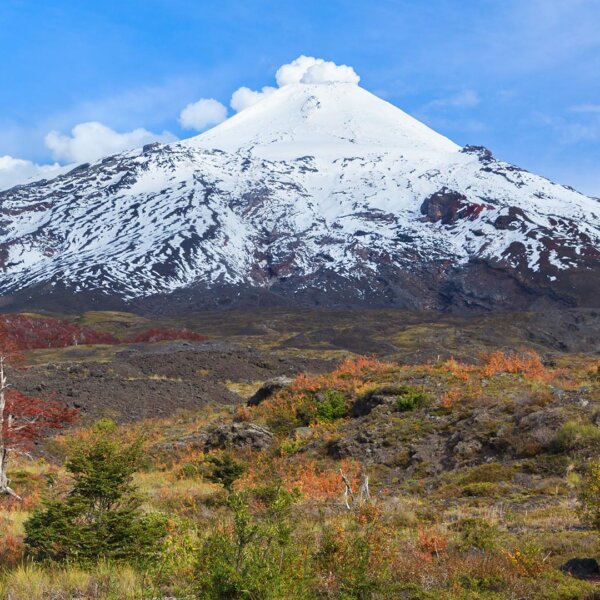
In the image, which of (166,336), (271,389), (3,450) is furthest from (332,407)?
(166,336)

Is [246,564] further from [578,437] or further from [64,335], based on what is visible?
[64,335]

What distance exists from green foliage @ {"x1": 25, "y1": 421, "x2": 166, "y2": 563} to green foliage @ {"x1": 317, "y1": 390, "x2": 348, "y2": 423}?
1243 cm

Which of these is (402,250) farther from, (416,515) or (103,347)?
(416,515)

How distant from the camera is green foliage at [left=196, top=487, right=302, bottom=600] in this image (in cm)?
502

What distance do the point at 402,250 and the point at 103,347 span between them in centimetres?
13969

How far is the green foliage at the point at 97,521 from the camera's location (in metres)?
6.93

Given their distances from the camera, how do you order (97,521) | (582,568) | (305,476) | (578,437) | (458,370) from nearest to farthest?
(582,568)
(97,521)
(578,437)
(305,476)
(458,370)

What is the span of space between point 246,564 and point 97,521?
2.77 metres

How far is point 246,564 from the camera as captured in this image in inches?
204

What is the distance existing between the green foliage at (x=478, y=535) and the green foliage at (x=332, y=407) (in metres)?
11.2

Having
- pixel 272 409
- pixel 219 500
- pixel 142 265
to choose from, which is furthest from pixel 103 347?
pixel 142 265

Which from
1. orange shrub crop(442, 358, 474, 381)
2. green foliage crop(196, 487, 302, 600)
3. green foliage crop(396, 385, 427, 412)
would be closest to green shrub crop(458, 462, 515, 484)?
green foliage crop(396, 385, 427, 412)

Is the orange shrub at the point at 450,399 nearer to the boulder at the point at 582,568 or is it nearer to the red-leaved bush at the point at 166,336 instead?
the boulder at the point at 582,568

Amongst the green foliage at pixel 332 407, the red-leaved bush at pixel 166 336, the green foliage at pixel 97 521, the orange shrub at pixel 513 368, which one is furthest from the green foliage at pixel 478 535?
the red-leaved bush at pixel 166 336
